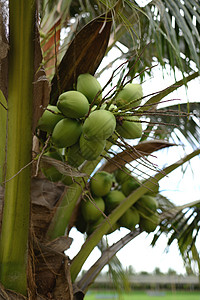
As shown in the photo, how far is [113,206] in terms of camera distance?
1583mm

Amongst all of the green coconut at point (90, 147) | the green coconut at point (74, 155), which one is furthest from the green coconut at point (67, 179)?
the green coconut at point (90, 147)

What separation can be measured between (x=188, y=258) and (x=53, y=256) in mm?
1049

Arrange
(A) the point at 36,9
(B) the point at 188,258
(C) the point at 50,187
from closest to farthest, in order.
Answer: (A) the point at 36,9, (C) the point at 50,187, (B) the point at 188,258

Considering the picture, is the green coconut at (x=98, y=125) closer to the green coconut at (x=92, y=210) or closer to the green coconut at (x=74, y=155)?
the green coconut at (x=74, y=155)

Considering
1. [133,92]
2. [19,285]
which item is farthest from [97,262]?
[133,92]

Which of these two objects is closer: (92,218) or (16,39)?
(16,39)

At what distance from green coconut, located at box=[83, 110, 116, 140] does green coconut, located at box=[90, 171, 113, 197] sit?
0.62 metres

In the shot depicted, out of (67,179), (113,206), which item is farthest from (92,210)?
(67,179)

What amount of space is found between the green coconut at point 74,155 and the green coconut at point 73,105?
4.1 inches

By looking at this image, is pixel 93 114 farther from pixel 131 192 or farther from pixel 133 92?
pixel 131 192

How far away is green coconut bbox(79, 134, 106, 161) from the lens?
92cm

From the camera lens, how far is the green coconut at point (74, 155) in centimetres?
101

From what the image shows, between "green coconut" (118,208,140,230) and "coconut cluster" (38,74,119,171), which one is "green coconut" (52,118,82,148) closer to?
"coconut cluster" (38,74,119,171)

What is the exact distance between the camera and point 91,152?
94cm
